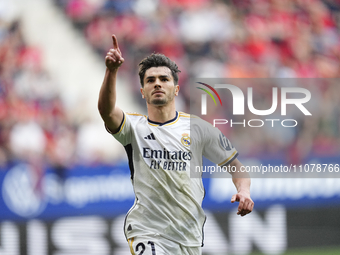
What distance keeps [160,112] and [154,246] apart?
1155mm

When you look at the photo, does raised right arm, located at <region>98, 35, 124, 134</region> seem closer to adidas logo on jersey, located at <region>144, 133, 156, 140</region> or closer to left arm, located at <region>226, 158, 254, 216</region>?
adidas logo on jersey, located at <region>144, 133, 156, 140</region>

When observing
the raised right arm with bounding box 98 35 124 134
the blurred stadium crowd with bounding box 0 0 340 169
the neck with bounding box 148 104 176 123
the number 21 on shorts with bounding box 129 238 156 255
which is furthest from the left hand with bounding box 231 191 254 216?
the blurred stadium crowd with bounding box 0 0 340 169

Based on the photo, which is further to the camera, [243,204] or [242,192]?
[242,192]

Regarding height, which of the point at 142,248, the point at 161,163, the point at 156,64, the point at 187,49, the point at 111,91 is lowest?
the point at 142,248

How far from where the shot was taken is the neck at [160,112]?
3.69 metres

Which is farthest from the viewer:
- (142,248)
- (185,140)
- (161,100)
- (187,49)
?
(187,49)

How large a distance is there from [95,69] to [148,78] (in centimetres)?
509

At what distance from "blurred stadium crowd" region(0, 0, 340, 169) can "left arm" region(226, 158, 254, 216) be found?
12.8 ft

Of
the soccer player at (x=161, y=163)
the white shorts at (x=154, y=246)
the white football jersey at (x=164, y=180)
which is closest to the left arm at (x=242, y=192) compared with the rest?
the soccer player at (x=161, y=163)

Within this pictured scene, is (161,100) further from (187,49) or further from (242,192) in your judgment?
(187,49)

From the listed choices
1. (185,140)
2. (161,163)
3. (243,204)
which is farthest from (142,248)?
(185,140)

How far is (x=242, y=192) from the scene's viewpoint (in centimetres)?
346

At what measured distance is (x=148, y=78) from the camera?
12.2ft

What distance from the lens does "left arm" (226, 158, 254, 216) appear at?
126 inches
